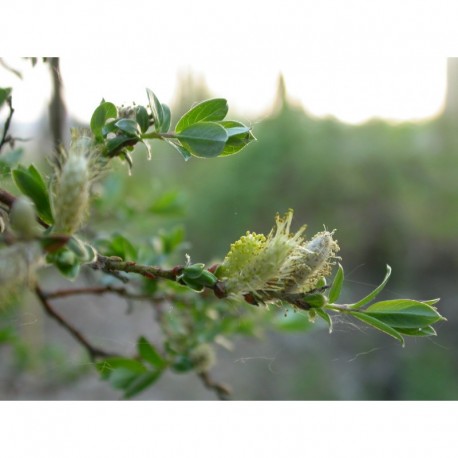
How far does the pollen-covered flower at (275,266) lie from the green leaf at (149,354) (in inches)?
13.5

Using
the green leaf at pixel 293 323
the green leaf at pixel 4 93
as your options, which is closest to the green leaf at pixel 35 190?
the green leaf at pixel 4 93

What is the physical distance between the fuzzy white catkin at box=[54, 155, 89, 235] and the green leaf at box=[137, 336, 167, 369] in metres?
0.40

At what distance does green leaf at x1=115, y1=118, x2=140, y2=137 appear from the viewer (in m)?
0.37

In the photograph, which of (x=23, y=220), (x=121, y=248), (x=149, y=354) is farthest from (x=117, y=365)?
(x=23, y=220)

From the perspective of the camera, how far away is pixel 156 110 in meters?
0.39

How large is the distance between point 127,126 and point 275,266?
0.45 feet

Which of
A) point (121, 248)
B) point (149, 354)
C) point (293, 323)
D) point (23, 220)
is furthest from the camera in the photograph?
point (293, 323)

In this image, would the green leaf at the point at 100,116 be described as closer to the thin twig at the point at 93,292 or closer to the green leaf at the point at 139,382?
the thin twig at the point at 93,292

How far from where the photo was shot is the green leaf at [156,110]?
1.27 ft

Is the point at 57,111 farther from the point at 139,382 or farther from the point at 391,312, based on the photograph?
the point at 391,312

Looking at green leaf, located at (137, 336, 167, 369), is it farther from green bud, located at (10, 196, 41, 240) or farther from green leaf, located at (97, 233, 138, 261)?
green bud, located at (10, 196, 41, 240)

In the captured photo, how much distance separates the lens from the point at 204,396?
1.81 metres
